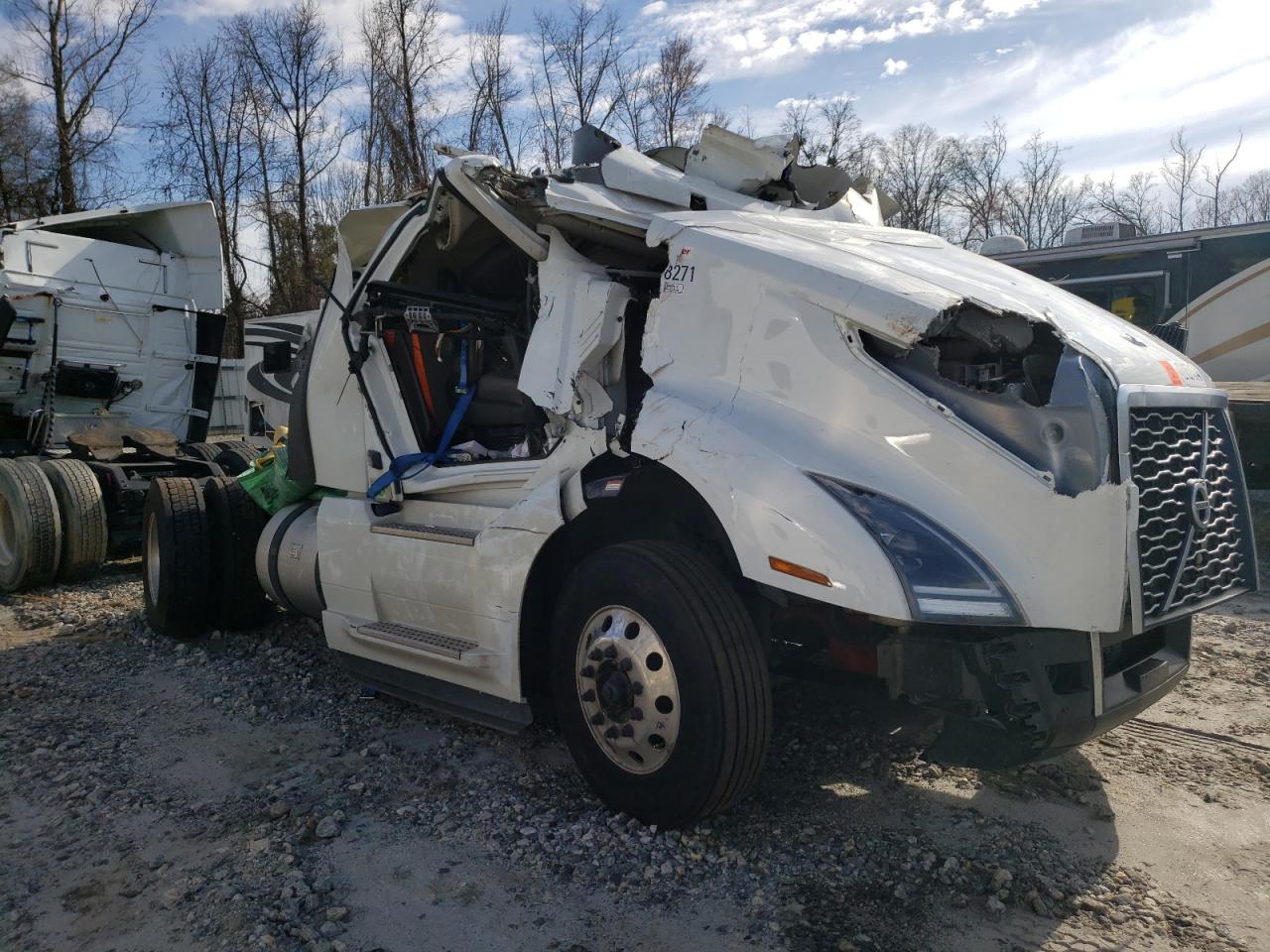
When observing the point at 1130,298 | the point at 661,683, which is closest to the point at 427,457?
the point at 661,683

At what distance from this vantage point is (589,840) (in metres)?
3.34

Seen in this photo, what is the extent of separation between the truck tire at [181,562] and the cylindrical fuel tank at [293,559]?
0.46 metres

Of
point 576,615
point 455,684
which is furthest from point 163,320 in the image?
point 576,615

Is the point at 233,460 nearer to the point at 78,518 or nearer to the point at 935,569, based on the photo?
the point at 78,518

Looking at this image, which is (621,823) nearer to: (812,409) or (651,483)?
(651,483)

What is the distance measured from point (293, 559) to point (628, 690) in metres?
2.91

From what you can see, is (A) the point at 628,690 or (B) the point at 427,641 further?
(B) the point at 427,641

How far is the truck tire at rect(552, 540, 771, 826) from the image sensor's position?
3066mm

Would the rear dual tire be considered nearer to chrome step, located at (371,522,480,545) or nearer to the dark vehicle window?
chrome step, located at (371,522,480,545)

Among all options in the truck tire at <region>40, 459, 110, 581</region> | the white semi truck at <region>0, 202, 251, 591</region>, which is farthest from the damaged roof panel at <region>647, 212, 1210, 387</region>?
the white semi truck at <region>0, 202, 251, 591</region>

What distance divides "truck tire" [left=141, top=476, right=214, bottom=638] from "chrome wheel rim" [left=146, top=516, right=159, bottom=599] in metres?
0.02

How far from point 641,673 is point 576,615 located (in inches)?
14.5

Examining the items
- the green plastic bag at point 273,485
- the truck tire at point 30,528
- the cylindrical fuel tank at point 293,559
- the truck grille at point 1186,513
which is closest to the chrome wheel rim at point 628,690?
the truck grille at point 1186,513

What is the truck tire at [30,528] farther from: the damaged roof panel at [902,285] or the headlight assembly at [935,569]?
the headlight assembly at [935,569]
